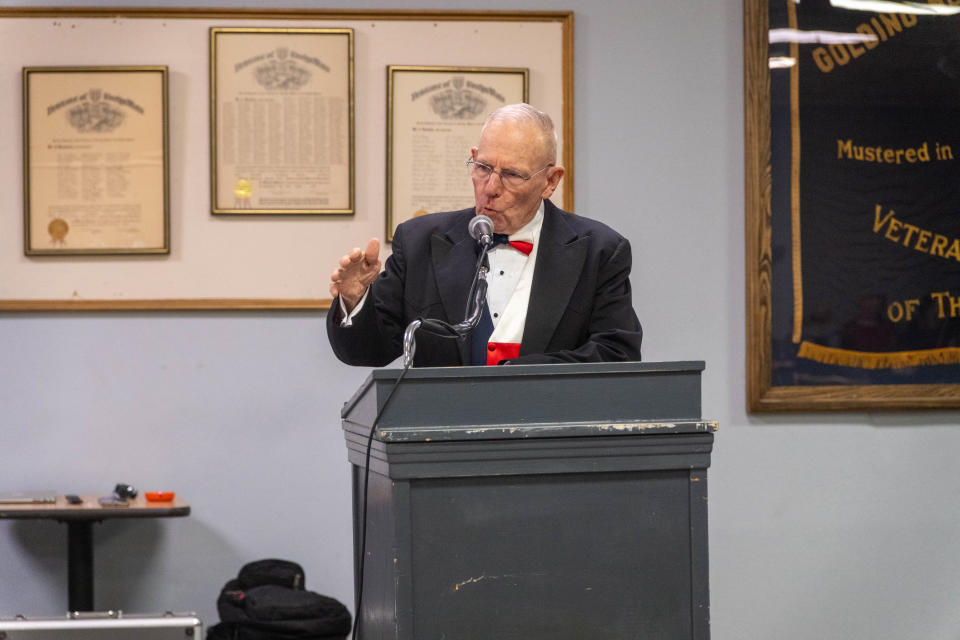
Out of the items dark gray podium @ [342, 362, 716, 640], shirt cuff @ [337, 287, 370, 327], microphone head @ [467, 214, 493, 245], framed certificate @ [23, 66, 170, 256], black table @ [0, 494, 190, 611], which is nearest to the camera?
dark gray podium @ [342, 362, 716, 640]

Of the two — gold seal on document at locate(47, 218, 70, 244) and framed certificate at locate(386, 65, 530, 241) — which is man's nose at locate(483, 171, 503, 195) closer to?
framed certificate at locate(386, 65, 530, 241)

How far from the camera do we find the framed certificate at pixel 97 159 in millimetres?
3611

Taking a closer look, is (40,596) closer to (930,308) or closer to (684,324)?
(684,324)

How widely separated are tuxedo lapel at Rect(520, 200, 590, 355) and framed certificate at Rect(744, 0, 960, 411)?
1632mm

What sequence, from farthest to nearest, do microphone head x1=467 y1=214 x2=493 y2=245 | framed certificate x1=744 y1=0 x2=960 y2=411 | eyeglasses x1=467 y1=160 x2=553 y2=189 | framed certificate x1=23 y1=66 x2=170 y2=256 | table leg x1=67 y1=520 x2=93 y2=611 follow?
framed certificate x1=744 y1=0 x2=960 y2=411, framed certificate x1=23 y1=66 x2=170 y2=256, table leg x1=67 y1=520 x2=93 y2=611, eyeglasses x1=467 y1=160 x2=553 y2=189, microphone head x1=467 y1=214 x2=493 y2=245

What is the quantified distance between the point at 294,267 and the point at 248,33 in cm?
79

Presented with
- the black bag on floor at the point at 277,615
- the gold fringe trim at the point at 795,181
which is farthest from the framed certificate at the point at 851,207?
the black bag on floor at the point at 277,615

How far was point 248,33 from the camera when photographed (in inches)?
143

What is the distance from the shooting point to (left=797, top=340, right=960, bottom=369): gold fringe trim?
378 centimetres

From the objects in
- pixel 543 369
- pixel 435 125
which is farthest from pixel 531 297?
pixel 435 125

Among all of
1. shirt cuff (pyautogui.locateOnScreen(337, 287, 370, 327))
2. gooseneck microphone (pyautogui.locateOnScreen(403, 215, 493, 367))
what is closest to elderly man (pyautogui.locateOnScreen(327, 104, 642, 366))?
shirt cuff (pyautogui.locateOnScreen(337, 287, 370, 327))

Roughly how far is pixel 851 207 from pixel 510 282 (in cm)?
192

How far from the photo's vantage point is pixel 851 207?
12.5ft

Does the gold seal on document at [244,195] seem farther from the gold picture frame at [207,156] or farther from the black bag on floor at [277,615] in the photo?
the black bag on floor at [277,615]
